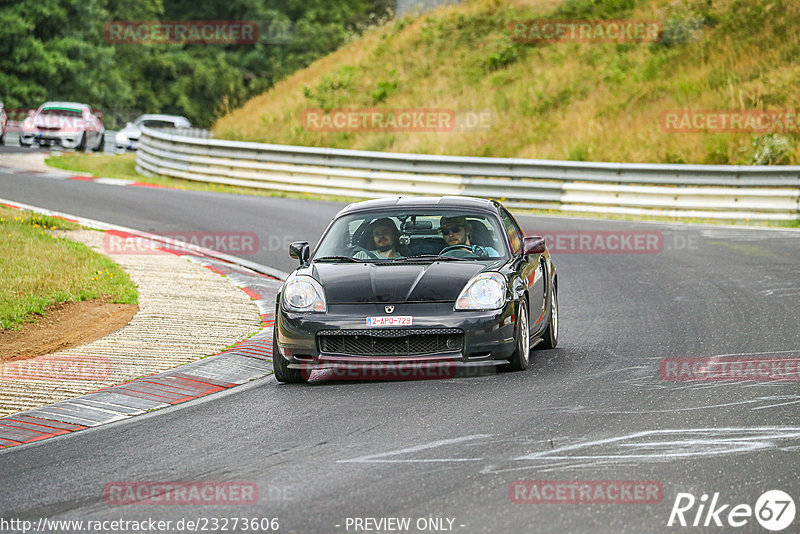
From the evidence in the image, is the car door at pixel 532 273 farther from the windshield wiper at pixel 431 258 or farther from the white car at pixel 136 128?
the white car at pixel 136 128

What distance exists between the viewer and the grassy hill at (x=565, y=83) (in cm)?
2697

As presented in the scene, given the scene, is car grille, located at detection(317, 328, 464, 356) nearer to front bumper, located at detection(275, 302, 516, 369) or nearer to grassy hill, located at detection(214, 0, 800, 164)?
front bumper, located at detection(275, 302, 516, 369)

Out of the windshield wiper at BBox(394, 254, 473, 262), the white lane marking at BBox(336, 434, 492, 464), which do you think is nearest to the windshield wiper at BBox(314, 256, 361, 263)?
the windshield wiper at BBox(394, 254, 473, 262)

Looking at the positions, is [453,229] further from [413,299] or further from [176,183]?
[176,183]

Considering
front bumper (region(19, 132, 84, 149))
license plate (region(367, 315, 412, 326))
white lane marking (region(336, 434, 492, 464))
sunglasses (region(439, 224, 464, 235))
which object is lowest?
white lane marking (region(336, 434, 492, 464))

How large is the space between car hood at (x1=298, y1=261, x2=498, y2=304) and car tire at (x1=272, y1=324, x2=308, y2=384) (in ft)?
1.79

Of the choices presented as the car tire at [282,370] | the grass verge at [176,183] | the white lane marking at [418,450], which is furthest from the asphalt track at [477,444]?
the grass verge at [176,183]

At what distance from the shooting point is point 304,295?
8.95 meters

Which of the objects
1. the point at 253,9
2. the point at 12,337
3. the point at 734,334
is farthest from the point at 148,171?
the point at 253,9

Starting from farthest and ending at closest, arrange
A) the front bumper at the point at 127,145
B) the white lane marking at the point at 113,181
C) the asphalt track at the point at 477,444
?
the front bumper at the point at 127,145 < the white lane marking at the point at 113,181 < the asphalt track at the point at 477,444

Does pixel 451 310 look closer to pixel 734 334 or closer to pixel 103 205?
pixel 734 334

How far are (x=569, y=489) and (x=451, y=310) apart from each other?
3.01 meters

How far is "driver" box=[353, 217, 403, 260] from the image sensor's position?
9.70m

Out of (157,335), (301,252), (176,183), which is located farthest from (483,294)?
(176,183)
